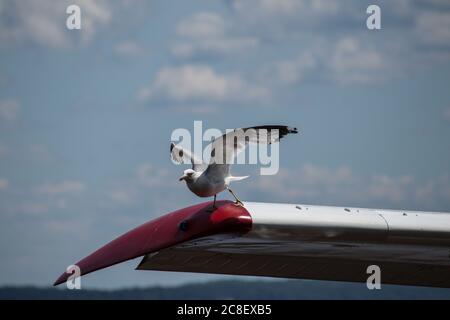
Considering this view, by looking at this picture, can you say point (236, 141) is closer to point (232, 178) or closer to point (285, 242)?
point (232, 178)

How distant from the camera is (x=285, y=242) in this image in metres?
29.9

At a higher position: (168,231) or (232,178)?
(232,178)

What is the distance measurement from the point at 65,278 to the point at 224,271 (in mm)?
6227

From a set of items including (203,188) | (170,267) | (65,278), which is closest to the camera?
(203,188)

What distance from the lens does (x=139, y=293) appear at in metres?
83.2

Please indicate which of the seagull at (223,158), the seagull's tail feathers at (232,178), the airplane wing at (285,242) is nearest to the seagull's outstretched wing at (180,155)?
the seagull at (223,158)

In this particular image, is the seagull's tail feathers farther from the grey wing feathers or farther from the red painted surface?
the red painted surface

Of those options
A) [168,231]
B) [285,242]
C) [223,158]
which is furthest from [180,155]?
[285,242]

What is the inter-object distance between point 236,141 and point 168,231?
5.16m

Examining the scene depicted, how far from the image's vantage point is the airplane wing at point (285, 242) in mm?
27406

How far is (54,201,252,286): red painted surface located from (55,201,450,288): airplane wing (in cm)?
2

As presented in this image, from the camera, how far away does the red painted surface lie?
26.5 m
